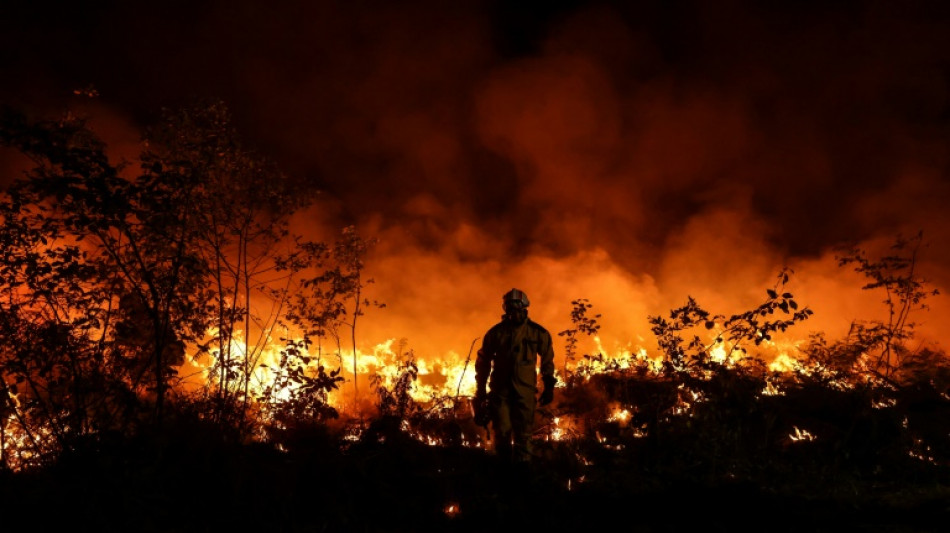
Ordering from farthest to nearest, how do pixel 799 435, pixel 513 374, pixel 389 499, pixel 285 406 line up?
pixel 285 406, pixel 799 435, pixel 513 374, pixel 389 499

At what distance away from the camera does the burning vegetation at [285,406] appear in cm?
476

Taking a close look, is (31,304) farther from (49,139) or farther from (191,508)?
(191,508)

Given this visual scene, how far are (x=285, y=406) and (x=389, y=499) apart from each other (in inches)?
119

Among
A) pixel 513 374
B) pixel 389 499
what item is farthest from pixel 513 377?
pixel 389 499

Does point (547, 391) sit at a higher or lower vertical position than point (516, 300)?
lower

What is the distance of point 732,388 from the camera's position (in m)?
7.35

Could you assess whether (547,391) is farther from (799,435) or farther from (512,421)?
(799,435)

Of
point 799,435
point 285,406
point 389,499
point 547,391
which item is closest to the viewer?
point 389,499

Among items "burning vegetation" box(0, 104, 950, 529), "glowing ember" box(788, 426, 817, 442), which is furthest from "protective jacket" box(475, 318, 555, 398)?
"glowing ember" box(788, 426, 817, 442)

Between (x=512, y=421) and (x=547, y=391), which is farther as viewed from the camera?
(x=547, y=391)

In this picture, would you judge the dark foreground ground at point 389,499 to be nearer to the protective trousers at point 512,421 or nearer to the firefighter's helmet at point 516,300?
the protective trousers at point 512,421

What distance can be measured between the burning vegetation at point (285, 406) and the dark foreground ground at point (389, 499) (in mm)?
30

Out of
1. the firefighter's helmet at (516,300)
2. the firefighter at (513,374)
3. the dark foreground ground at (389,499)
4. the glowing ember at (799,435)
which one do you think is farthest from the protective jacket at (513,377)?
the glowing ember at (799,435)

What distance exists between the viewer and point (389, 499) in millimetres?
Result: 4848
